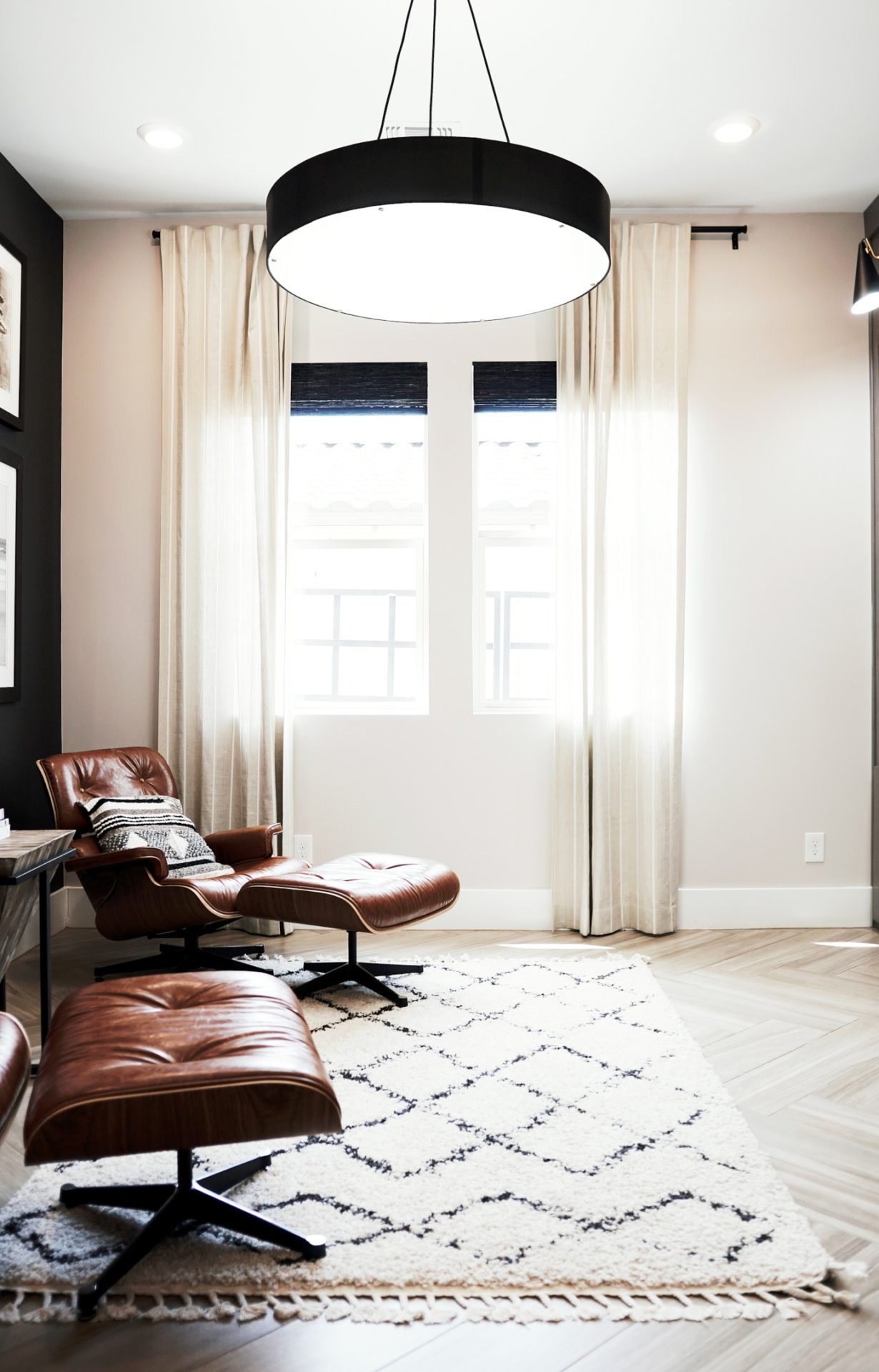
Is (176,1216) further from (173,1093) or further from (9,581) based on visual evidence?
(9,581)

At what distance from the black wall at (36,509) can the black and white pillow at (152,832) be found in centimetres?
46

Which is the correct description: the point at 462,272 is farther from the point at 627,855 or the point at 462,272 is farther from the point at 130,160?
the point at 627,855

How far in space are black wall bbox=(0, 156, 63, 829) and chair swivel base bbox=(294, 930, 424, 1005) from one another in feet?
4.43

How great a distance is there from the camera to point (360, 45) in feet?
10.1

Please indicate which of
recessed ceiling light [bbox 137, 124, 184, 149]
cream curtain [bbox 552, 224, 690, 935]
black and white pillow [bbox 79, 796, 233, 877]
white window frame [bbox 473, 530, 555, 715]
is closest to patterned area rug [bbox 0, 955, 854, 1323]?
black and white pillow [bbox 79, 796, 233, 877]

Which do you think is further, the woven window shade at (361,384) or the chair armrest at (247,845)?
the woven window shade at (361,384)

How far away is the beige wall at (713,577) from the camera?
424cm

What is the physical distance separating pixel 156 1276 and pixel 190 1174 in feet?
0.54

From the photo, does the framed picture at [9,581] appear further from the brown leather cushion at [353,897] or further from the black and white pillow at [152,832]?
the brown leather cushion at [353,897]

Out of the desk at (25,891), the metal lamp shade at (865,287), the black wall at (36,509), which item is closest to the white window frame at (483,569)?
the metal lamp shade at (865,287)

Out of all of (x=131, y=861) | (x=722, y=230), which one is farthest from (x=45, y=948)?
(x=722, y=230)

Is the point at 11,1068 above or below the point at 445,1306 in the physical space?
above

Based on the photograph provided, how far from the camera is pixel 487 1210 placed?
6.46 feet

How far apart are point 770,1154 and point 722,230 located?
3522 millimetres
